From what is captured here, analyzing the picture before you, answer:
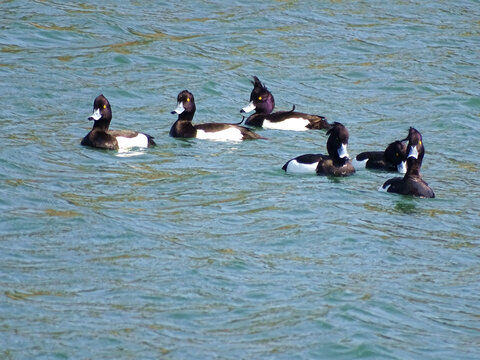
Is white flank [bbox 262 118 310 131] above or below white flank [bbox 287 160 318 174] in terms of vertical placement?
above

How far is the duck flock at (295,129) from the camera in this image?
13.3 meters

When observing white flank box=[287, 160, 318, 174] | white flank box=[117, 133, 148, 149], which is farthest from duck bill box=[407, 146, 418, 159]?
white flank box=[117, 133, 148, 149]

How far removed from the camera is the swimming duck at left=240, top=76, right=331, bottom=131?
17109mm

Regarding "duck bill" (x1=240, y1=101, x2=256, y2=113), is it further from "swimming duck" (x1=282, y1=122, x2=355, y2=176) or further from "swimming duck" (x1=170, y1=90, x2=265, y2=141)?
"swimming duck" (x1=282, y1=122, x2=355, y2=176)

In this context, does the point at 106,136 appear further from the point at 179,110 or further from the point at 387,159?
the point at 387,159

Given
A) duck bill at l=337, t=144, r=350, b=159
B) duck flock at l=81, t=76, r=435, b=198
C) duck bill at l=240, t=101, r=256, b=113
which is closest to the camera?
duck flock at l=81, t=76, r=435, b=198

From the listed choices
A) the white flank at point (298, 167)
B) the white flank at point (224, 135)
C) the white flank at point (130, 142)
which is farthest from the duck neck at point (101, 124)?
the white flank at point (298, 167)

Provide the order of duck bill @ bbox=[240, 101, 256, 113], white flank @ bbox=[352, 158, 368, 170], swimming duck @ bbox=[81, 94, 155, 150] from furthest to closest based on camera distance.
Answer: duck bill @ bbox=[240, 101, 256, 113] < swimming duck @ bbox=[81, 94, 155, 150] < white flank @ bbox=[352, 158, 368, 170]

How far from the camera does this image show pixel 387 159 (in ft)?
47.8

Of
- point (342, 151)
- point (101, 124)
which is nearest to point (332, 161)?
point (342, 151)

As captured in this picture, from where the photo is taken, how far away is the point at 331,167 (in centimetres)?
1422

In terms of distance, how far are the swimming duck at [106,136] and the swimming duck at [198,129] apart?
0.97 m

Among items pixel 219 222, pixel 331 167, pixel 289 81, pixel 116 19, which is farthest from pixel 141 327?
pixel 116 19

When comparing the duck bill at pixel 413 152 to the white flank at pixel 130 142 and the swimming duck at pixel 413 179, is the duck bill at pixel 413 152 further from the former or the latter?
the white flank at pixel 130 142
